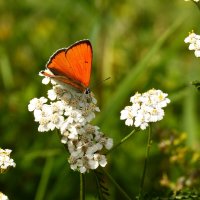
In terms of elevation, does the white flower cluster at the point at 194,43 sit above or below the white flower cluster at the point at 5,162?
above

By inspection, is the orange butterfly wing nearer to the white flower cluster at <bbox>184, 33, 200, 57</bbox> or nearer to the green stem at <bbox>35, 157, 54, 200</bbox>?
the white flower cluster at <bbox>184, 33, 200, 57</bbox>

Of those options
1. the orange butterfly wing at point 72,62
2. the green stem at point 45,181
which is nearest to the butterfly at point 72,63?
the orange butterfly wing at point 72,62

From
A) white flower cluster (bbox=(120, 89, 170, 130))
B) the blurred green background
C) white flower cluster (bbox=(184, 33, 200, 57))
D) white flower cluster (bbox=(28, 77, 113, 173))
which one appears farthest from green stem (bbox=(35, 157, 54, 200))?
white flower cluster (bbox=(184, 33, 200, 57))

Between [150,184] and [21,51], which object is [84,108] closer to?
[150,184]

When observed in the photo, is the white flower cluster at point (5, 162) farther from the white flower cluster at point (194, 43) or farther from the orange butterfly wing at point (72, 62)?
the white flower cluster at point (194, 43)

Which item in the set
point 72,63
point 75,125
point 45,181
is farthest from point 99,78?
point 75,125

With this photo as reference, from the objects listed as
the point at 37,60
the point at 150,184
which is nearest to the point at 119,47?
the point at 37,60
